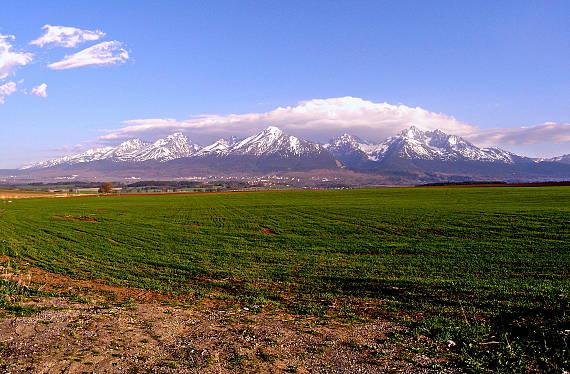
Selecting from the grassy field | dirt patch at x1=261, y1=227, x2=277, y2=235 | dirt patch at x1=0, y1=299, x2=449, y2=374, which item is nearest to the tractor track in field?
dirt patch at x1=0, y1=299, x2=449, y2=374

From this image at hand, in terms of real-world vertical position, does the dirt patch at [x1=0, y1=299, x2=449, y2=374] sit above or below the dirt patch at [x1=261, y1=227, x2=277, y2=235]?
above

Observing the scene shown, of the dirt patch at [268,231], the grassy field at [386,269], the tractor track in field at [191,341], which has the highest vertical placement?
the tractor track in field at [191,341]

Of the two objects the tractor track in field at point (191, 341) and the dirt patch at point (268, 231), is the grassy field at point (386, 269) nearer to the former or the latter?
the dirt patch at point (268, 231)

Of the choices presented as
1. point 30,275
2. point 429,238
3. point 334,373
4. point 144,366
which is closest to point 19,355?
point 144,366

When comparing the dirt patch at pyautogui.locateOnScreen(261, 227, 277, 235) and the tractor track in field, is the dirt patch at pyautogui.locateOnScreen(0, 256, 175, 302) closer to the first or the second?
the tractor track in field

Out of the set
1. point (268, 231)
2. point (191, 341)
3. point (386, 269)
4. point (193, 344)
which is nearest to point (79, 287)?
point (191, 341)

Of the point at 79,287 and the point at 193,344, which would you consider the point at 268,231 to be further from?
the point at 193,344

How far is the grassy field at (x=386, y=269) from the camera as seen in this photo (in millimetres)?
13391

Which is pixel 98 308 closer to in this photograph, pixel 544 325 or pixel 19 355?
pixel 19 355

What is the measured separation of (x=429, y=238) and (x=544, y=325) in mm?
22945

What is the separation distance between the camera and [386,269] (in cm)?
2455

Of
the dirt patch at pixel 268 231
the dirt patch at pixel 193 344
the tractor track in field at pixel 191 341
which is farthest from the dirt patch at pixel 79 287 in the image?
the dirt patch at pixel 268 231

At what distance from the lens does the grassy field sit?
13.4 meters

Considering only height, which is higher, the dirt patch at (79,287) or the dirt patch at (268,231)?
the dirt patch at (79,287)
